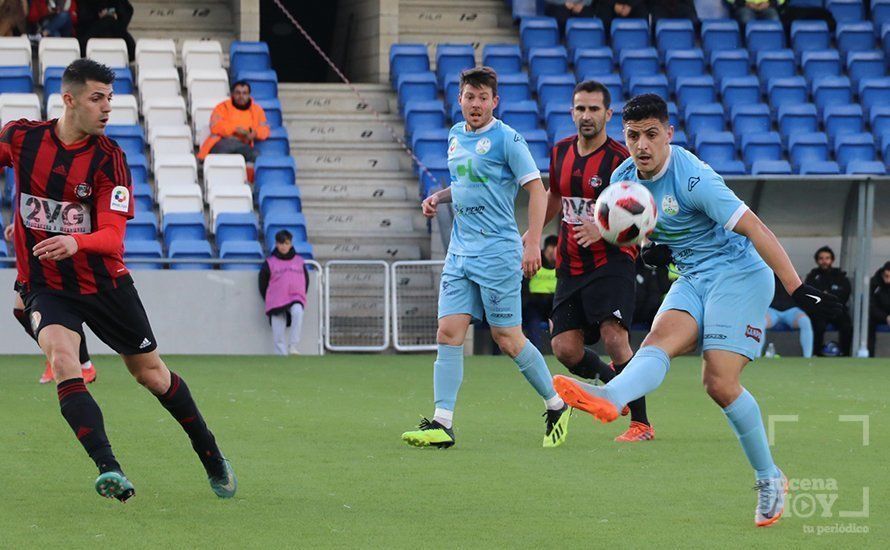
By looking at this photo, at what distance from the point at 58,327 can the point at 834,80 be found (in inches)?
663

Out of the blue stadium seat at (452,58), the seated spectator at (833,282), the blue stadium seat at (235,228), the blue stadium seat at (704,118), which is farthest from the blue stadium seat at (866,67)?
the blue stadium seat at (235,228)

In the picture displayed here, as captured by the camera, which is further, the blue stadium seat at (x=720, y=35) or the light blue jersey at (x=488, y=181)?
the blue stadium seat at (x=720, y=35)

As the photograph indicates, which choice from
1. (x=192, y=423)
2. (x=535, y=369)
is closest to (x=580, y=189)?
(x=535, y=369)

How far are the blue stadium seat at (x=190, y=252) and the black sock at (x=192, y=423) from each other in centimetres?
1082

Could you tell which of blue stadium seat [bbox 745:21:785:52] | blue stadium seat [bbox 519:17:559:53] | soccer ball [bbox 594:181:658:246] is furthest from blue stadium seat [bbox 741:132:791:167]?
soccer ball [bbox 594:181:658:246]

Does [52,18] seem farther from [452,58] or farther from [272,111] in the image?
[452,58]

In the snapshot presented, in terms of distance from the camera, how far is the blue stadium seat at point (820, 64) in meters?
21.7

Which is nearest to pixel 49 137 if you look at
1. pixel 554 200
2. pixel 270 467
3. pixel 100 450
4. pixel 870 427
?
pixel 100 450

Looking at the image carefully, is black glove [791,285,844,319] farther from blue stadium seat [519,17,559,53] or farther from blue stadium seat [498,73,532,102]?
blue stadium seat [519,17,559,53]

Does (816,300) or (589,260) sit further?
(589,260)

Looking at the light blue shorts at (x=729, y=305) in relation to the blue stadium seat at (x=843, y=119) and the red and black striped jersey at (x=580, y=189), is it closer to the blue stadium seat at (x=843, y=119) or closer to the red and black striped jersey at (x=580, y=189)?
the red and black striped jersey at (x=580, y=189)

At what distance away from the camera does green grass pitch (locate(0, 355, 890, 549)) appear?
576 cm

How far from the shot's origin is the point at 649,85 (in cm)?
2061

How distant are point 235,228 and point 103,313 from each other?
11727mm
